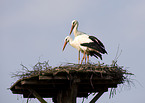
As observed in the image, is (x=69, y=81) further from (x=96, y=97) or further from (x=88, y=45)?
(x=88, y=45)

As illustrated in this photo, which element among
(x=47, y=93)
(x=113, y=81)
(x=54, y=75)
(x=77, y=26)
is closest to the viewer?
(x=54, y=75)

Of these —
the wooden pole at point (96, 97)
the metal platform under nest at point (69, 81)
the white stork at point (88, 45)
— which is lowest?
the wooden pole at point (96, 97)

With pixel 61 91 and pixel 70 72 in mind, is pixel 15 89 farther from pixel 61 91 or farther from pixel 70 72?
pixel 70 72

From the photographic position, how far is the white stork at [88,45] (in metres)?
9.61

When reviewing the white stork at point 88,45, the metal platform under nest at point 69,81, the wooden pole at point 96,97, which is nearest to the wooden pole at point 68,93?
the metal platform under nest at point 69,81

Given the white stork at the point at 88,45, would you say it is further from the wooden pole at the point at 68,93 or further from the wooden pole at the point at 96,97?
the wooden pole at the point at 68,93

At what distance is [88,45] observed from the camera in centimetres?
978

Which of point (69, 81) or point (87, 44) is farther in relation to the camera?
point (87, 44)

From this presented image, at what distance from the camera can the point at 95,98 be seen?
28.9 feet

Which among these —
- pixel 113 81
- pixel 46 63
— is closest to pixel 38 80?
pixel 46 63

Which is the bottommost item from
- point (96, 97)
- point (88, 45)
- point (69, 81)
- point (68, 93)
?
point (96, 97)

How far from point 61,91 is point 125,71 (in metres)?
1.62

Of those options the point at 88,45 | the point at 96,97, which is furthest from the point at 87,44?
the point at 96,97

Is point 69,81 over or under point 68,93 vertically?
over
